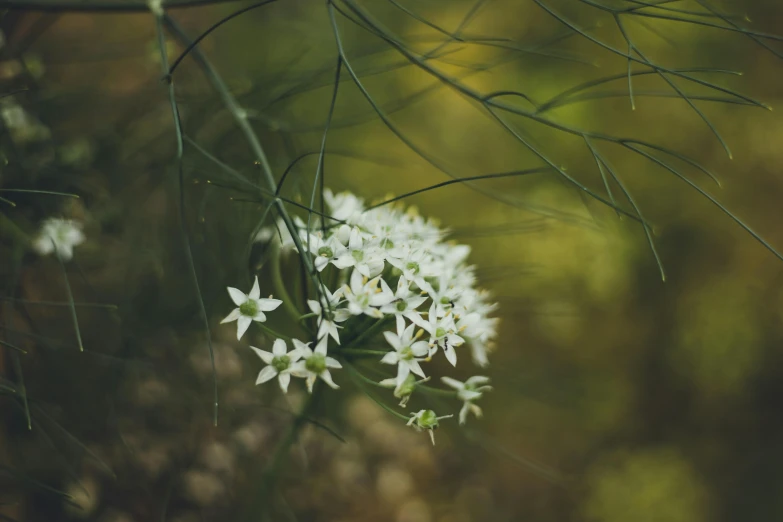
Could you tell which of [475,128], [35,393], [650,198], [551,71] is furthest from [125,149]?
[650,198]

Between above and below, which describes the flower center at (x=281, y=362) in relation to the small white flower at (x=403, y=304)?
below

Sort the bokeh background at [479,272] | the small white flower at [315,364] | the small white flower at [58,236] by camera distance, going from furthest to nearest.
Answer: the bokeh background at [479,272] < the small white flower at [58,236] < the small white flower at [315,364]

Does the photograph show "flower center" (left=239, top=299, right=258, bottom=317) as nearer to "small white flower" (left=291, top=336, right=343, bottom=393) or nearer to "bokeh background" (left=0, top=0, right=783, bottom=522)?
"small white flower" (left=291, top=336, right=343, bottom=393)

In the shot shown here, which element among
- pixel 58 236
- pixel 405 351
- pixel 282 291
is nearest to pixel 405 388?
pixel 405 351

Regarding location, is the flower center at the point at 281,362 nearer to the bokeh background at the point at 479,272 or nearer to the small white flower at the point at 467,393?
the small white flower at the point at 467,393

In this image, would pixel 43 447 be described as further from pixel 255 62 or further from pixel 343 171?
pixel 255 62

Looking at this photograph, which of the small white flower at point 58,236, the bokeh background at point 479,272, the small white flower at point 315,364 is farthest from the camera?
the bokeh background at point 479,272

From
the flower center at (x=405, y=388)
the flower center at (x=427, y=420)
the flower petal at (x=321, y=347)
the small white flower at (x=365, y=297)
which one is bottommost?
the flower center at (x=427, y=420)

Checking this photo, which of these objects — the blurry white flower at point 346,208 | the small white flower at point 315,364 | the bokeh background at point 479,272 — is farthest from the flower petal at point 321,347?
the bokeh background at point 479,272
